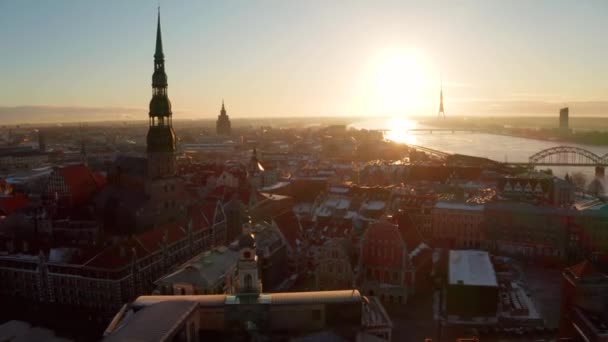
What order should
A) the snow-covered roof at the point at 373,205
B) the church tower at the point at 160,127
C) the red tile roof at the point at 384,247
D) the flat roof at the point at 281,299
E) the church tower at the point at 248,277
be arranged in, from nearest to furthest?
the flat roof at the point at 281,299 → the church tower at the point at 248,277 → the red tile roof at the point at 384,247 → the church tower at the point at 160,127 → the snow-covered roof at the point at 373,205

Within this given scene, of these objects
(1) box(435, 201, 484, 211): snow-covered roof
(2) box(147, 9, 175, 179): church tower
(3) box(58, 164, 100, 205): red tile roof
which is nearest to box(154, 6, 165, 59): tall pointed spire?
(2) box(147, 9, 175, 179): church tower

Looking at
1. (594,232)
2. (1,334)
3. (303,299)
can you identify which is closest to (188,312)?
(303,299)

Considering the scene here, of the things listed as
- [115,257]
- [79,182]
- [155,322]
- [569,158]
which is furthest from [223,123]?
[155,322]

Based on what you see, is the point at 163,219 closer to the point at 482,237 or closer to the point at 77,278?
the point at 77,278

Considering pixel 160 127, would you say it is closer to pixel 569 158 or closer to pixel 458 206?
pixel 458 206

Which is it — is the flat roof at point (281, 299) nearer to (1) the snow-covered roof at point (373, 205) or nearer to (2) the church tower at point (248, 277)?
(2) the church tower at point (248, 277)

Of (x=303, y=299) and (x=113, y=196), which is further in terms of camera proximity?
(x=113, y=196)

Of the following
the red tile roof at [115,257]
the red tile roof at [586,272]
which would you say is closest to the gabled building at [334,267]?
the red tile roof at [115,257]
